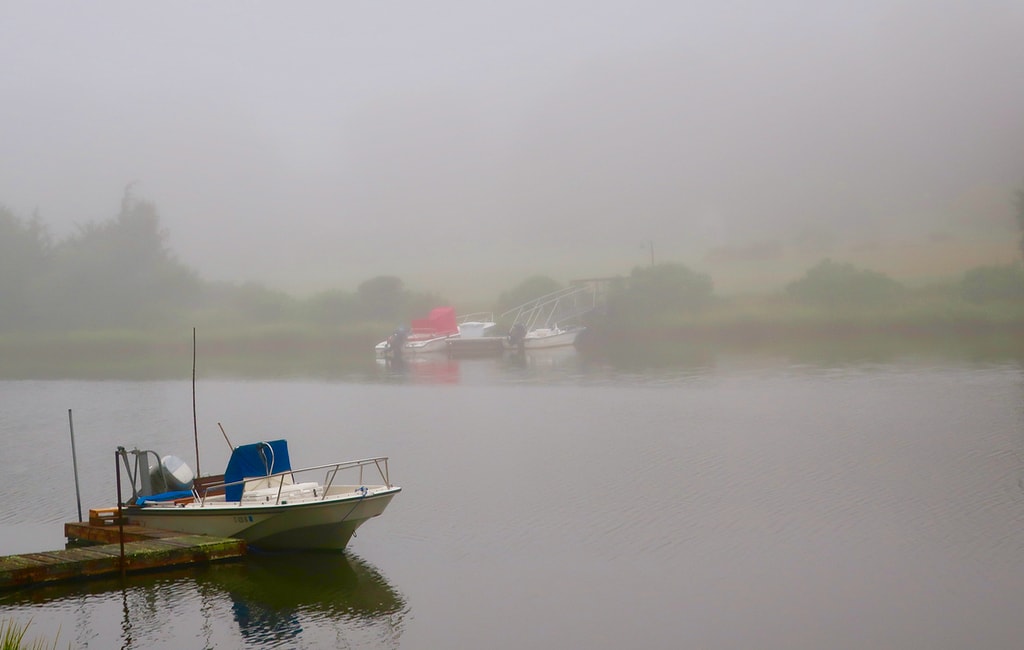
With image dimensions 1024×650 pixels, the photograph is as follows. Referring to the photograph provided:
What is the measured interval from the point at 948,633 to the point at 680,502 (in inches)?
333

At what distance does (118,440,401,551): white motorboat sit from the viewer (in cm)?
1659

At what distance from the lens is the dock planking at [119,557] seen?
49.2ft

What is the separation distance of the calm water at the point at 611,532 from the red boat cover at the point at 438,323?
4163 cm

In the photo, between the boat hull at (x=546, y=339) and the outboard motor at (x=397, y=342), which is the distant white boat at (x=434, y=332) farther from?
the boat hull at (x=546, y=339)

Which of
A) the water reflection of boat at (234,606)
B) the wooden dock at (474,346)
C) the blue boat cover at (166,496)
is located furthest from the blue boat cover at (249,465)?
the wooden dock at (474,346)

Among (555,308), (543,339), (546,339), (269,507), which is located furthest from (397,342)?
(269,507)

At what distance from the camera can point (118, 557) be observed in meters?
15.6

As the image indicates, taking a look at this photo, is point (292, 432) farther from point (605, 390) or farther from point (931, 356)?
point (931, 356)

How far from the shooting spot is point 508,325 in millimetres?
81625

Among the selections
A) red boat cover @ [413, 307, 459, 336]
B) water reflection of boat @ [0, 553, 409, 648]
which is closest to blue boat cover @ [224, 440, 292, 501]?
water reflection of boat @ [0, 553, 409, 648]

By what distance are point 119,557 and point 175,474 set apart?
10.7 ft

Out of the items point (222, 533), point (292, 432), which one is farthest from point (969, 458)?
point (292, 432)

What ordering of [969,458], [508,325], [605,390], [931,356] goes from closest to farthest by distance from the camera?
[969,458]
[605,390]
[931,356]
[508,325]

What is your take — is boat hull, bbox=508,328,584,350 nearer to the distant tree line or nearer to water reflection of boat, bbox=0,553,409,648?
the distant tree line
